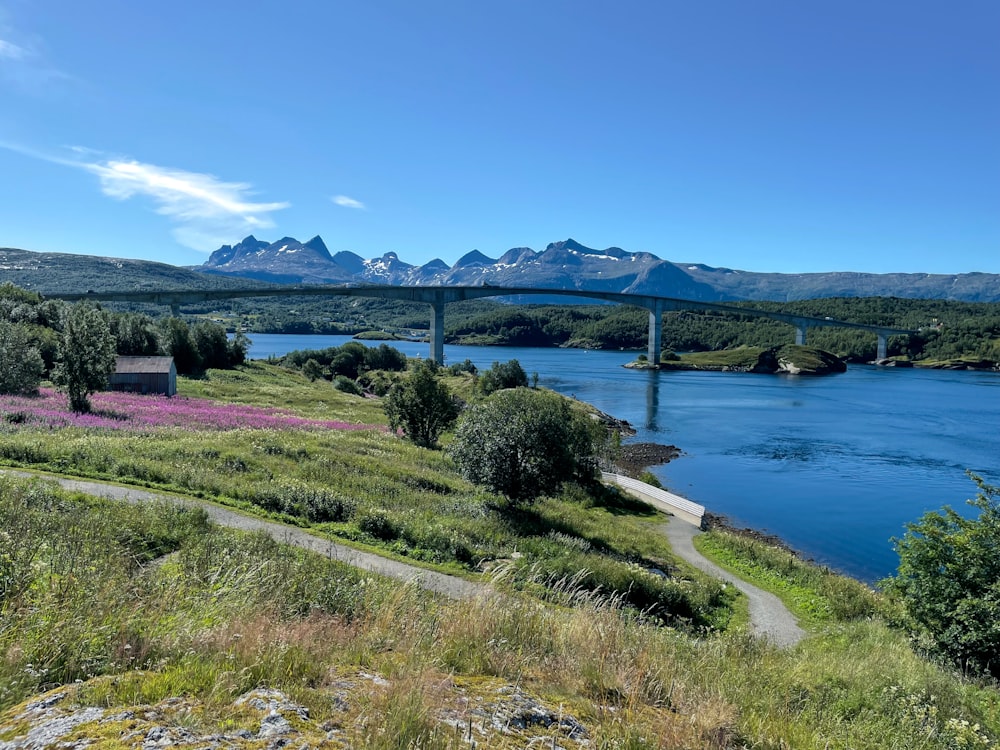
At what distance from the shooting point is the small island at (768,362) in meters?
138

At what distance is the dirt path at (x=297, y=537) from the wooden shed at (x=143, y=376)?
1271 inches

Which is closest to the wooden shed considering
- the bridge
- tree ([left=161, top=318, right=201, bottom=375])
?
tree ([left=161, top=318, right=201, bottom=375])

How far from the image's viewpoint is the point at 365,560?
1173 centimetres

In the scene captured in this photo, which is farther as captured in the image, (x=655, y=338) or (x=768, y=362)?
(x=655, y=338)

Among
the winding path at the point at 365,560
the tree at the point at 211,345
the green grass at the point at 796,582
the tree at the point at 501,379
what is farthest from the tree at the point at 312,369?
the winding path at the point at 365,560

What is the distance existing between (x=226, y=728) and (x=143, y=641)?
57.7 inches

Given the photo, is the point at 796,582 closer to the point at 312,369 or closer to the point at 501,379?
the point at 501,379

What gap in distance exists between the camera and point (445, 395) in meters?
39.2

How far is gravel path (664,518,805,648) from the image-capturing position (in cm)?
1425

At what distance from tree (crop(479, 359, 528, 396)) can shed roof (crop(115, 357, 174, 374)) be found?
2989 centimetres

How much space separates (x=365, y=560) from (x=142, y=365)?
4037 cm

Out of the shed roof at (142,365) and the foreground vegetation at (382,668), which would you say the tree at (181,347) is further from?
the foreground vegetation at (382,668)

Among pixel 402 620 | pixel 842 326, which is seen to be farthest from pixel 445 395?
pixel 842 326

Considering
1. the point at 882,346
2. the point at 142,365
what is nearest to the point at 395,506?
the point at 142,365
